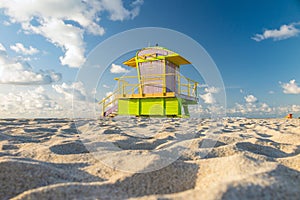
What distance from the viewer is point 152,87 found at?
884 centimetres

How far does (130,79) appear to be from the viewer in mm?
8984

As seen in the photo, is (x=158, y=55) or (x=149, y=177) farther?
(x=158, y=55)

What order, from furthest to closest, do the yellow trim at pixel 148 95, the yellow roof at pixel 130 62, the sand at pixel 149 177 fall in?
the yellow roof at pixel 130 62 < the yellow trim at pixel 148 95 < the sand at pixel 149 177

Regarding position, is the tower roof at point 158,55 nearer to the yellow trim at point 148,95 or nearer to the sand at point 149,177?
the yellow trim at point 148,95

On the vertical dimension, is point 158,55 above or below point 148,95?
above

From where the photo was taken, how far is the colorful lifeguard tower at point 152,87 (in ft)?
26.9

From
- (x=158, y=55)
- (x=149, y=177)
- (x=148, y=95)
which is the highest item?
(x=158, y=55)

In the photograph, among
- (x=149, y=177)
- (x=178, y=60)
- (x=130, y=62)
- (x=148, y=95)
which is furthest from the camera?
(x=130, y=62)

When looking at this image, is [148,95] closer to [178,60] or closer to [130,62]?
[178,60]

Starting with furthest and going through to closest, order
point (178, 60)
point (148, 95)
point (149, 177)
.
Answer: point (178, 60) < point (148, 95) < point (149, 177)

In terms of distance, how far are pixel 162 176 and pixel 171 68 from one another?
8.17 meters

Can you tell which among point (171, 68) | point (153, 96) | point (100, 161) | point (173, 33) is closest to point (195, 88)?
point (171, 68)

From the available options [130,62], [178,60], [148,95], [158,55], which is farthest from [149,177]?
[130,62]

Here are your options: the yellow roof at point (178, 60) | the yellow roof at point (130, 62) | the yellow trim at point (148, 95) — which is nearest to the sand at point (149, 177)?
the yellow trim at point (148, 95)
